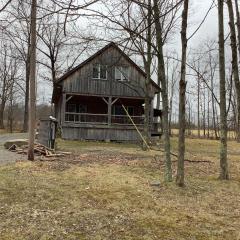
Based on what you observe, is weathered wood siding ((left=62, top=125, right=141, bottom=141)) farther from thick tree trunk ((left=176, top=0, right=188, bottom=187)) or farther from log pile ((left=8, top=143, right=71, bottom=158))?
thick tree trunk ((left=176, top=0, right=188, bottom=187))

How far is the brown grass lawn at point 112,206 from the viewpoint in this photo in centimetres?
743

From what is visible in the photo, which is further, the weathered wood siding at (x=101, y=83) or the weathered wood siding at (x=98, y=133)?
the weathered wood siding at (x=101, y=83)

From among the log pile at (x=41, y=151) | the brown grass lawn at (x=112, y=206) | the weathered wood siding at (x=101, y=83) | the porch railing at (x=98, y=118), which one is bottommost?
the brown grass lawn at (x=112, y=206)

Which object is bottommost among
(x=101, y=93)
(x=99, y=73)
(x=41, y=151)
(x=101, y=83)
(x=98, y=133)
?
(x=41, y=151)

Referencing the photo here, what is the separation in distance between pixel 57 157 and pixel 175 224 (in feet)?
34.9

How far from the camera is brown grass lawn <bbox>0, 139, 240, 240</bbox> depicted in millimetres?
7430

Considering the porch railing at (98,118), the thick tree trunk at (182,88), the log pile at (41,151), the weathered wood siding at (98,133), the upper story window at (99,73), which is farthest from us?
the porch railing at (98,118)

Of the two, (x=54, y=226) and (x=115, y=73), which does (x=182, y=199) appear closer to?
(x=54, y=226)

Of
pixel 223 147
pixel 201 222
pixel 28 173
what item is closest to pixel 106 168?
pixel 28 173

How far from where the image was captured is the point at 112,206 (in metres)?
8.99

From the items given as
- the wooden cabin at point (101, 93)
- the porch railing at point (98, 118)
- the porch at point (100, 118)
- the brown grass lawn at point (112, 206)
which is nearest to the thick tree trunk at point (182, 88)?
the brown grass lawn at point (112, 206)

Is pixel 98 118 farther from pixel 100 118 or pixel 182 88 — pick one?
pixel 182 88

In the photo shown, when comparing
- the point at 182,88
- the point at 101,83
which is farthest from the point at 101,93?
the point at 182,88

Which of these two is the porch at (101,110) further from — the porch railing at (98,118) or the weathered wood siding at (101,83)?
the weathered wood siding at (101,83)
